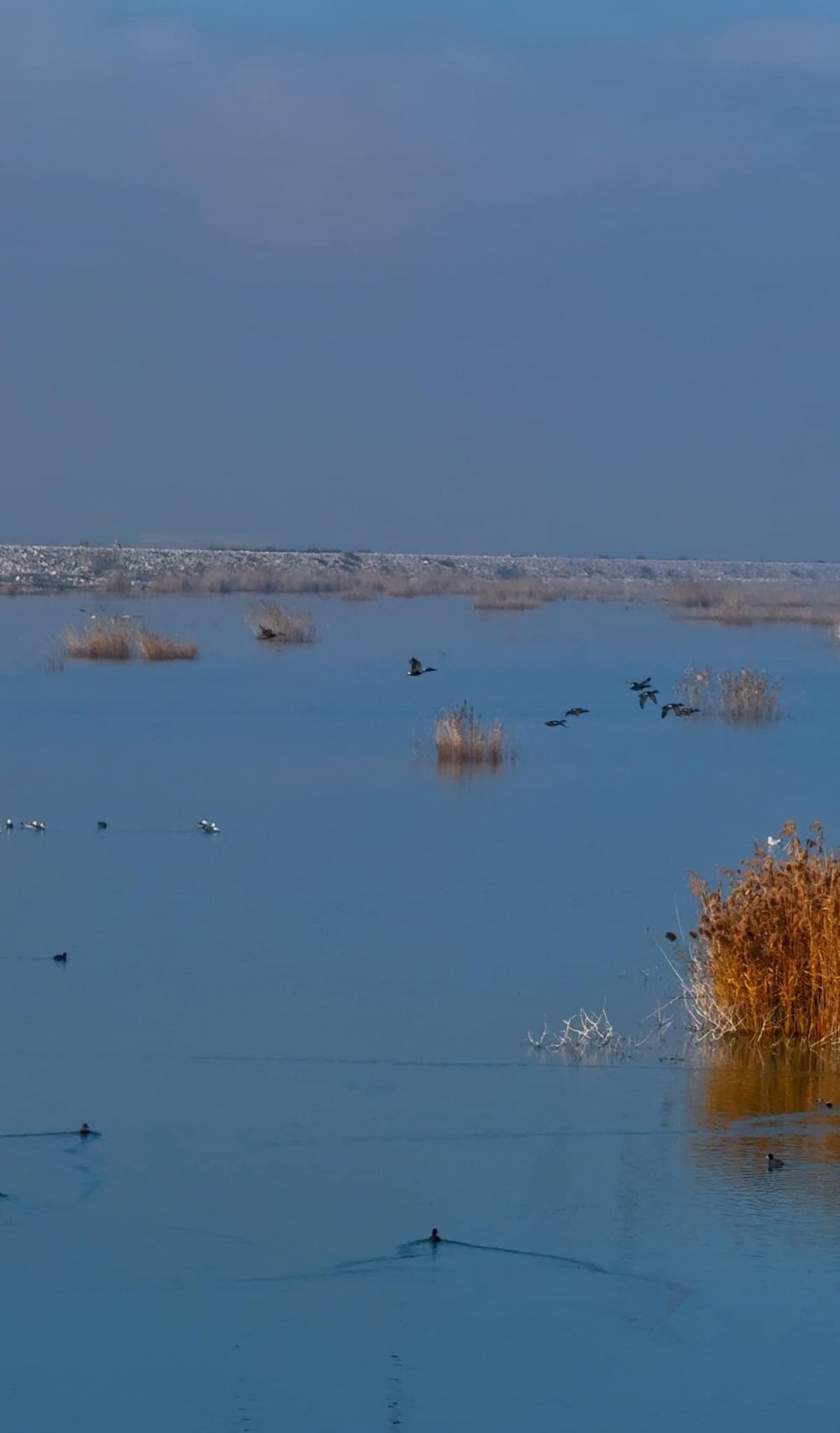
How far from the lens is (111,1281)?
16.9 feet

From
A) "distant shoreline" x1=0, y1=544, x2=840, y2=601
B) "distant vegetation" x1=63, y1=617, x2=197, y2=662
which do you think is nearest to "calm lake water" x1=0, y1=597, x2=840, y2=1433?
"distant vegetation" x1=63, y1=617, x2=197, y2=662

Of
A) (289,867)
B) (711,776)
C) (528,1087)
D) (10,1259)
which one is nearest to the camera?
(10,1259)

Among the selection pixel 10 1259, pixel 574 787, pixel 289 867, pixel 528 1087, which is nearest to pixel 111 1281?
pixel 10 1259

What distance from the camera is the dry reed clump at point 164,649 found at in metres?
29.2

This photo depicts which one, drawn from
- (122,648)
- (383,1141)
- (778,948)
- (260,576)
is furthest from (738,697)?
(260,576)

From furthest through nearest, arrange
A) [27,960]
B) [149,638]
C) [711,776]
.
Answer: [149,638] → [711,776] → [27,960]

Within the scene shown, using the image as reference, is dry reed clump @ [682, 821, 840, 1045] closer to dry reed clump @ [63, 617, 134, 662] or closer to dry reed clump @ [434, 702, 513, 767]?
dry reed clump @ [434, 702, 513, 767]

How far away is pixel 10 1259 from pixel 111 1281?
1.01 feet

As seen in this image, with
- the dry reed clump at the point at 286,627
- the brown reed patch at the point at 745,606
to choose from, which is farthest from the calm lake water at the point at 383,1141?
the brown reed patch at the point at 745,606

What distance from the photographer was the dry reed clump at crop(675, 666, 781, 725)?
22641mm

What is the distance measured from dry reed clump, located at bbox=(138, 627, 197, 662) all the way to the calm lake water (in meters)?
14.4

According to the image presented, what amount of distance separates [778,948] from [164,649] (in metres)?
22.5

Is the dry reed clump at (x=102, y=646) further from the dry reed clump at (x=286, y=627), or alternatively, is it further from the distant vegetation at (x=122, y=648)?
the dry reed clump at (x=286, y=627)

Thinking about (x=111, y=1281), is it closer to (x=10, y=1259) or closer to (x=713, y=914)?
(x=10, y=1259)
